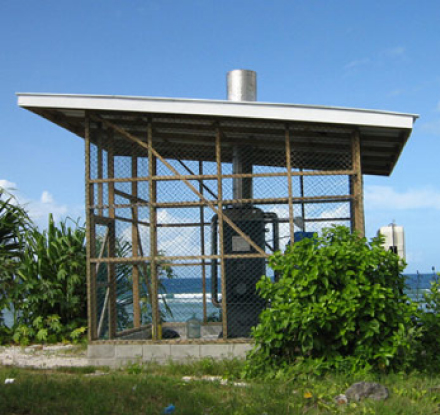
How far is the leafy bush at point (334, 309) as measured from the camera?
7.14m

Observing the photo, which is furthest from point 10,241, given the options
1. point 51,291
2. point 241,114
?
point 241,114

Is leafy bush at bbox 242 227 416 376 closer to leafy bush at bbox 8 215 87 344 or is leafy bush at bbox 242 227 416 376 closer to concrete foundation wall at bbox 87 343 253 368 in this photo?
concrete foundation wall at bbox 87 343 253 368

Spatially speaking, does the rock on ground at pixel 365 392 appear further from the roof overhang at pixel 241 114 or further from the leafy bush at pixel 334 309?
the roof overhang at pixel 241 114

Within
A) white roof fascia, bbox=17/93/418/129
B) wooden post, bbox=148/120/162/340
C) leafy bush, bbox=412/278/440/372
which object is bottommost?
leafy bush, bbox=412/278/440/372

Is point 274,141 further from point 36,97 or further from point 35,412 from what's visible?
point 35,412

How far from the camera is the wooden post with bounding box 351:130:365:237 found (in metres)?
8.80

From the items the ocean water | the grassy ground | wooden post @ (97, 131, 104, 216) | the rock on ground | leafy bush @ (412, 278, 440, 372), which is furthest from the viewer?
the ocean water

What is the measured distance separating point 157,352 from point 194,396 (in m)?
2.45

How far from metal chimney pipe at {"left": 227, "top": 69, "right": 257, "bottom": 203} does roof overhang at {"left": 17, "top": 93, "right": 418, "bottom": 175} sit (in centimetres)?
36

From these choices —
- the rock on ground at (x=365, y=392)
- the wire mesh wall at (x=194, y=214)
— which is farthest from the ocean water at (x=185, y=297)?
the rock on ground at (x=365, y=392)

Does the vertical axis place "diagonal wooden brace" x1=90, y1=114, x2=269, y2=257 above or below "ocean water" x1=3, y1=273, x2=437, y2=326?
above

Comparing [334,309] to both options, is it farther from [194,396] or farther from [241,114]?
[241,114]

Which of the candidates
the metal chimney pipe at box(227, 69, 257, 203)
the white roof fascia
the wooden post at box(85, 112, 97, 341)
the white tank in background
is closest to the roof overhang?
the white roof fascia

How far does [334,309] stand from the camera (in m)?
7.05
